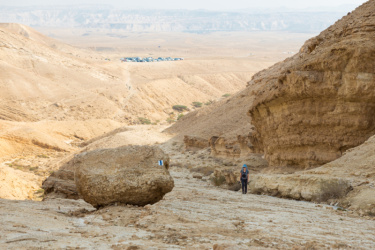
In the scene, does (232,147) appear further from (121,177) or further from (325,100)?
(121,177)

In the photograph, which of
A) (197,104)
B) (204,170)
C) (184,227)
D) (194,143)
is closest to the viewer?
(184,227)

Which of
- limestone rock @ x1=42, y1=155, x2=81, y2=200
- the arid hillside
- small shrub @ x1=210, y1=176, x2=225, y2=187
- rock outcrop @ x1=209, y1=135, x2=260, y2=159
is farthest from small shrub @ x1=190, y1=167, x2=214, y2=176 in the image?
limestone rock @ x1=42, y1=155, x2=81, y2=200

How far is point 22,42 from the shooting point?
202 feet

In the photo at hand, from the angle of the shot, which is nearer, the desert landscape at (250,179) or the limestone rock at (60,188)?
the desert landscape at (250,179)

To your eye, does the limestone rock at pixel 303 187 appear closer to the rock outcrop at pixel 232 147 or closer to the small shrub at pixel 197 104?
the rock outcrop at pixel 232 147

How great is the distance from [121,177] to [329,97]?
23.5 feet

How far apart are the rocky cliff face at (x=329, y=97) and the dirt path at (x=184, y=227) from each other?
4.02 metres

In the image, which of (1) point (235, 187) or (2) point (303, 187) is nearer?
(2) point (303, 187)

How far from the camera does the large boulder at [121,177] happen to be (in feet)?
27.9

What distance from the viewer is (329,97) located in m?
13.1

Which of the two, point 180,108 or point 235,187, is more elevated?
point 180,108

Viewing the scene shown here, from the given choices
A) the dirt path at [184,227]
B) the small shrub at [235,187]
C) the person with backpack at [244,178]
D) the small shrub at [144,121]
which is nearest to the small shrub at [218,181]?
the small shrub at [235,187]

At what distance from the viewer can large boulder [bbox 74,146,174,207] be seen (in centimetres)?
852

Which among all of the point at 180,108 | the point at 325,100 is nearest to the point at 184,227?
the point at 325,100
